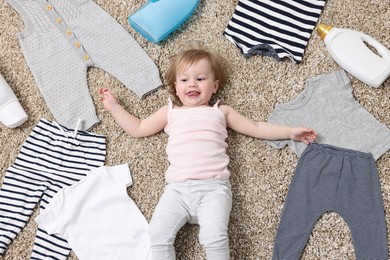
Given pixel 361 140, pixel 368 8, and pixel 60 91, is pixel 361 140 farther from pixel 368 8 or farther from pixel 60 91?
pixel 60 91

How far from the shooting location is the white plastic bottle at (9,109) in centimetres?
122

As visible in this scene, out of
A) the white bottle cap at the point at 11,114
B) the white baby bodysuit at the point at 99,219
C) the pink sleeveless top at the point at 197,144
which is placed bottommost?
the white baby bodysuit at the point at 99,219

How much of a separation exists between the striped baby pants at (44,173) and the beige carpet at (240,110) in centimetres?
3

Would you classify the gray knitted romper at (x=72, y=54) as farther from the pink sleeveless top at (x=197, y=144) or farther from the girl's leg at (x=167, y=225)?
the girl's leg at (x=167, y=225)

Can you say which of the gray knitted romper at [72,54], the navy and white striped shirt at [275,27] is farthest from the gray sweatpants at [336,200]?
the gray knitted romper at [72,54]

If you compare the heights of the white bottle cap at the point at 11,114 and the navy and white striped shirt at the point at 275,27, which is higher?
the white bottle cap at the point at 11,114

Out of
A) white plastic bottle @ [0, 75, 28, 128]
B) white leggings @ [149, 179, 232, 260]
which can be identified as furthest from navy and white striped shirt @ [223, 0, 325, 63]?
white plastic bottle @ [0, 75, 28, 128]

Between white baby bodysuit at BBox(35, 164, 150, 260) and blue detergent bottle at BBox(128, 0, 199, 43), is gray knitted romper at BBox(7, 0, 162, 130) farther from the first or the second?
white baby bodysuit at BBox(35, 164, 150, 260)

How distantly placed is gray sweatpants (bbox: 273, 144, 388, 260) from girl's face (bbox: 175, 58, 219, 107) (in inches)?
11.3

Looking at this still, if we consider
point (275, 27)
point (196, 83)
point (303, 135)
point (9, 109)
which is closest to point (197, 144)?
point (196, 83)

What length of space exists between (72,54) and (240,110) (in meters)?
0.46

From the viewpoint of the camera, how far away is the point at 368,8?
49.6 inches

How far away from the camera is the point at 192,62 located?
1174 mm

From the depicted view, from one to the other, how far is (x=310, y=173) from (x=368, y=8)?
1.51 feet
